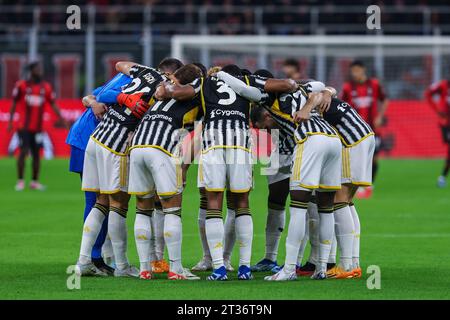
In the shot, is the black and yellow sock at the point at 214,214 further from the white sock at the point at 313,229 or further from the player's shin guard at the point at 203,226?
the white sock at the point at 313,229

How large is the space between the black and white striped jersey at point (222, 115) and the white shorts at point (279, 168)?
39.2 inches

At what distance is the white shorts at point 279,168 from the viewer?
10.6m

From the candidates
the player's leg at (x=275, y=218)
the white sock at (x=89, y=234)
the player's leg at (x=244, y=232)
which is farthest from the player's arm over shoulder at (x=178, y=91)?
the player's leg at (x=275, y=218)

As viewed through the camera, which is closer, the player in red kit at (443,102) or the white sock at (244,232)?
the white sock at (244,232)

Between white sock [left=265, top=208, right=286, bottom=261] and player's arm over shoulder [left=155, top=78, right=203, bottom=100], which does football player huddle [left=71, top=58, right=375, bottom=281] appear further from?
white sock [left=265, top=208, right=286, bottom=261]

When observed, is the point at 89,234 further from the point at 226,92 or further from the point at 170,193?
the point at 226,92

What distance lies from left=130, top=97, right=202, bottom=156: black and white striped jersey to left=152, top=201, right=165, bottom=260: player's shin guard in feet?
3.62

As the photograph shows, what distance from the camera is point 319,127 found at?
9641mm

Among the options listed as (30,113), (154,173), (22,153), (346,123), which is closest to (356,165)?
(346,123)

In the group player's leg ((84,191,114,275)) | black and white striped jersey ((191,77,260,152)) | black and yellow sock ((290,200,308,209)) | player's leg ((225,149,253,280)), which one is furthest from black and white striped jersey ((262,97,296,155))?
player's leg ((84,191,114,275))

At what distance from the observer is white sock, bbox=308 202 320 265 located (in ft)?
34.2
